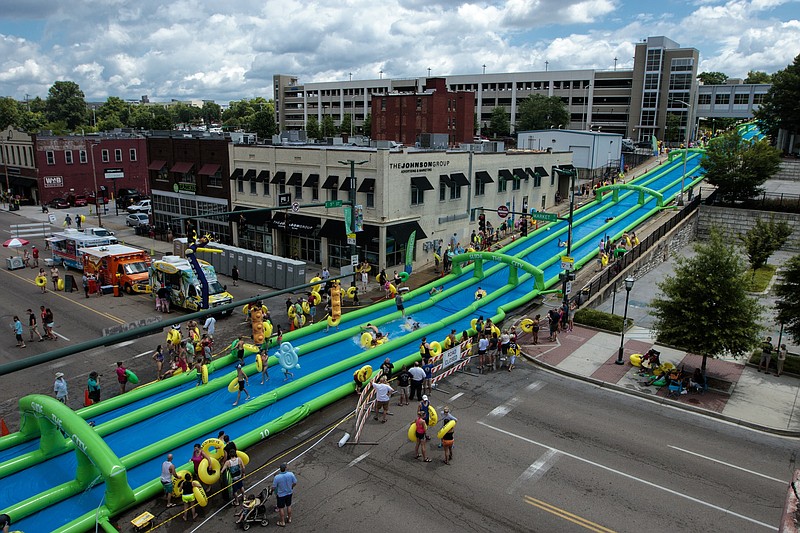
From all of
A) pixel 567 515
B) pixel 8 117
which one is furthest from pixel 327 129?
pixel 567 515

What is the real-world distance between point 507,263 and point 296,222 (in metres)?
16.0

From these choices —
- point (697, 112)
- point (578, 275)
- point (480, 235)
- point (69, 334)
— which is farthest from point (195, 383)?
point (697, 112)

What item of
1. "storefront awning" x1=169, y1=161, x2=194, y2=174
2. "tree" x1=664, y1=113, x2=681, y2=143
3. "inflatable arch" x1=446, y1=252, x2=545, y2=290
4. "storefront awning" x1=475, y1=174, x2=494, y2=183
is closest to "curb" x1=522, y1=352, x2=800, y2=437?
"inflatable arch" x1=446, y1=252, x2=545, y2=290

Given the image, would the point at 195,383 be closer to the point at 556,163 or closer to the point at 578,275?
the point at 578,275

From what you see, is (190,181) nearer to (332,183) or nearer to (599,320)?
(332,183)

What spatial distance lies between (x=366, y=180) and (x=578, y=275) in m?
14.8

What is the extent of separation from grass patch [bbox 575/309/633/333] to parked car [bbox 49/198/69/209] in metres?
62.9

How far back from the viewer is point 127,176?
7488cm

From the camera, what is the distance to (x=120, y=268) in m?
35.7

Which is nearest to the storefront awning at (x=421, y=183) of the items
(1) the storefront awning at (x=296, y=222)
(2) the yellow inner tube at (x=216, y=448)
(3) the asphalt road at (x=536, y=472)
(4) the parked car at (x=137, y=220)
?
(1) the storefront awning at (x=296, y=222)

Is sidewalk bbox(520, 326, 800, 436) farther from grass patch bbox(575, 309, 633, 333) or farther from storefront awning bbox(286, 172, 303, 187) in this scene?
storefront awning bbox(286, 172, 303, 187)

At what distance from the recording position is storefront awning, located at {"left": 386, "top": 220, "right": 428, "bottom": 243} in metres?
37.8

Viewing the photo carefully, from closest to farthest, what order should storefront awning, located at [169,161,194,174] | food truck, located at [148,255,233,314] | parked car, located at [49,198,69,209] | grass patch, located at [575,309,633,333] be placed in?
grass patch, located at [575,309,633,333], food truck, located at [148,255,233,314], storefront awning, located at [169,161,194,174], parked car, located at [49,198,69,209]

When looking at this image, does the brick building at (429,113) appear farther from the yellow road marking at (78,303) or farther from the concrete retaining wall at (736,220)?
the yellow road marking at (78,303)
